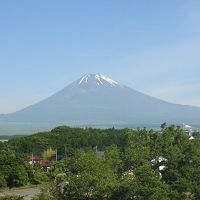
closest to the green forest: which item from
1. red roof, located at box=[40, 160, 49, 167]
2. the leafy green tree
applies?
the leafy green tree

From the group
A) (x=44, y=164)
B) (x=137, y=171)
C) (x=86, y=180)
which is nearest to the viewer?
(x=86, y=180)

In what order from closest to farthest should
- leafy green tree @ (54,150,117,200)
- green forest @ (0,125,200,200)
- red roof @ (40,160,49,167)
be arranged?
green forest @ (0,125,200,200), leafy green tree @ (54,150,117,200), red roof @ (40,160,49,167)

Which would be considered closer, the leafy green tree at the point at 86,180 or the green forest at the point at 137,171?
the green forest at the point at 137,171

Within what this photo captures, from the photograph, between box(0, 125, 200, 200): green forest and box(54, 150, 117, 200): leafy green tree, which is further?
box(54, 150, 117, 200): leafy green tree

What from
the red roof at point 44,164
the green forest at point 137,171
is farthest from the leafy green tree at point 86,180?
the red roof at point 44,164

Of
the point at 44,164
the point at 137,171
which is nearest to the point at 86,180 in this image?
the point at 137,171

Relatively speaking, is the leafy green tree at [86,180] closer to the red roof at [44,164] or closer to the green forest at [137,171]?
the green forest at [137,171]

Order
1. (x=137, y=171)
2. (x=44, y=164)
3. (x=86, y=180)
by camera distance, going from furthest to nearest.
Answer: (x=44, y=164)
(x=137, y=171)
(x=86, y=180)

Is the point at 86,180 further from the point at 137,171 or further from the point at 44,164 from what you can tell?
the point at 44,164

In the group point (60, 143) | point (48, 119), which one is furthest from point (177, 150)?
point (48, 119)

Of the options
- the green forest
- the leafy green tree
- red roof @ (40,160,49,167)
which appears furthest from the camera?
red roof @ (40,160,49,167)

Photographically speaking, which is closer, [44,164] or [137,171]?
[137,171]

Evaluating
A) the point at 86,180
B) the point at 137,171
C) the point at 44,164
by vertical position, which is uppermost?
the point at 137,171

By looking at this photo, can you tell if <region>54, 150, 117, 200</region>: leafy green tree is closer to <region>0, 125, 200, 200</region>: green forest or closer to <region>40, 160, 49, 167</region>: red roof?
<region>0, 125, 200, 200</region>: green forest
